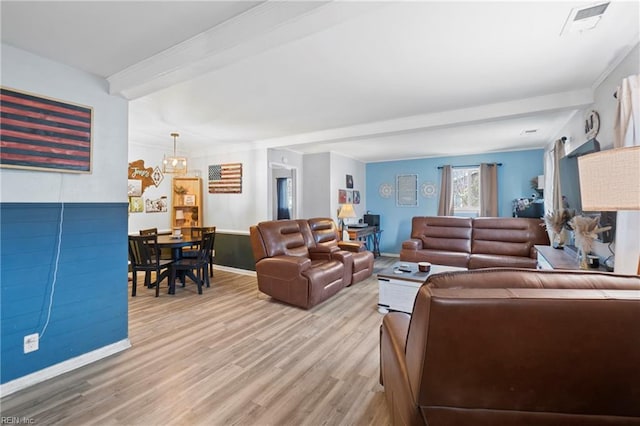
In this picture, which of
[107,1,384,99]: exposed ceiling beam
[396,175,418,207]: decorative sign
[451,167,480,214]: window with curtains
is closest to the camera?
[107,1,384,99]: exposed ceiling beam

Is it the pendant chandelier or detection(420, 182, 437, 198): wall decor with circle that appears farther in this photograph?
detection(420, 182, 437, 198): wall decor with circle

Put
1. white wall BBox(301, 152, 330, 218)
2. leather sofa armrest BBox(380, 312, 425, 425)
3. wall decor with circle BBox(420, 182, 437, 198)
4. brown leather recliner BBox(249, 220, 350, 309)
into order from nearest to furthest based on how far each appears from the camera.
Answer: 1. leather sofa armrest BBox(380, 312, 425, 425)
2. brown leather recliner BBox(249, 220, 350, 309)
3. white wall BBox(301, 152, 330, 218)
4. wall decor with circle BBox(420, 182, 437, 198)

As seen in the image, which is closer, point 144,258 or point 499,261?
point 144,258

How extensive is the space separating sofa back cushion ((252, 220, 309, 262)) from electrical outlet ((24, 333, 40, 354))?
7.45ft

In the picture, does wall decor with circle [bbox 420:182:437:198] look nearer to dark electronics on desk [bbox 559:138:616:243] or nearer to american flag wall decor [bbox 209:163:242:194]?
dark electronics on desk [bbox 559:138:616:243]

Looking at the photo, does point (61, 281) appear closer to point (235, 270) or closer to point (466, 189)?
point (235, 270)

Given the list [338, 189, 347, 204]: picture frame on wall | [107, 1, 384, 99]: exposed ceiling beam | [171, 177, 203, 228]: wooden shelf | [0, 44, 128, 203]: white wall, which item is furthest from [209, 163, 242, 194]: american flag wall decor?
[107, 1, 384, 99]: exposed ceiling beam

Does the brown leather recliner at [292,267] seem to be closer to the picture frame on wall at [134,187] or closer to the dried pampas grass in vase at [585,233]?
the dried pampas grass in vase at [585,233]

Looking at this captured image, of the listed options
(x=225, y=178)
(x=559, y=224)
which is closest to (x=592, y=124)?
(x=559, y=224)

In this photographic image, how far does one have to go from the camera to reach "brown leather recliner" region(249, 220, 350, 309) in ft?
11.5

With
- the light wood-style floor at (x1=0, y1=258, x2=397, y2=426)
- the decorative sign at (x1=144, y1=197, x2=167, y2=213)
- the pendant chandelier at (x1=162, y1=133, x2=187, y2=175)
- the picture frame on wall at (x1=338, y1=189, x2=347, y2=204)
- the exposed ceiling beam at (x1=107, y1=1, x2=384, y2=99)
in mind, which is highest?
the exposed ceiling beam at (x1=107, y1=1, x2=384, y2=99)

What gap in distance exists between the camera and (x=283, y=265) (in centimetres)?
363

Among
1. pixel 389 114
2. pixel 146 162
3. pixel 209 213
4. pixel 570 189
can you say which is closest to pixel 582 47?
pixel 570 189

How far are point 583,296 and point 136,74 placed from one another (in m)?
3.08
